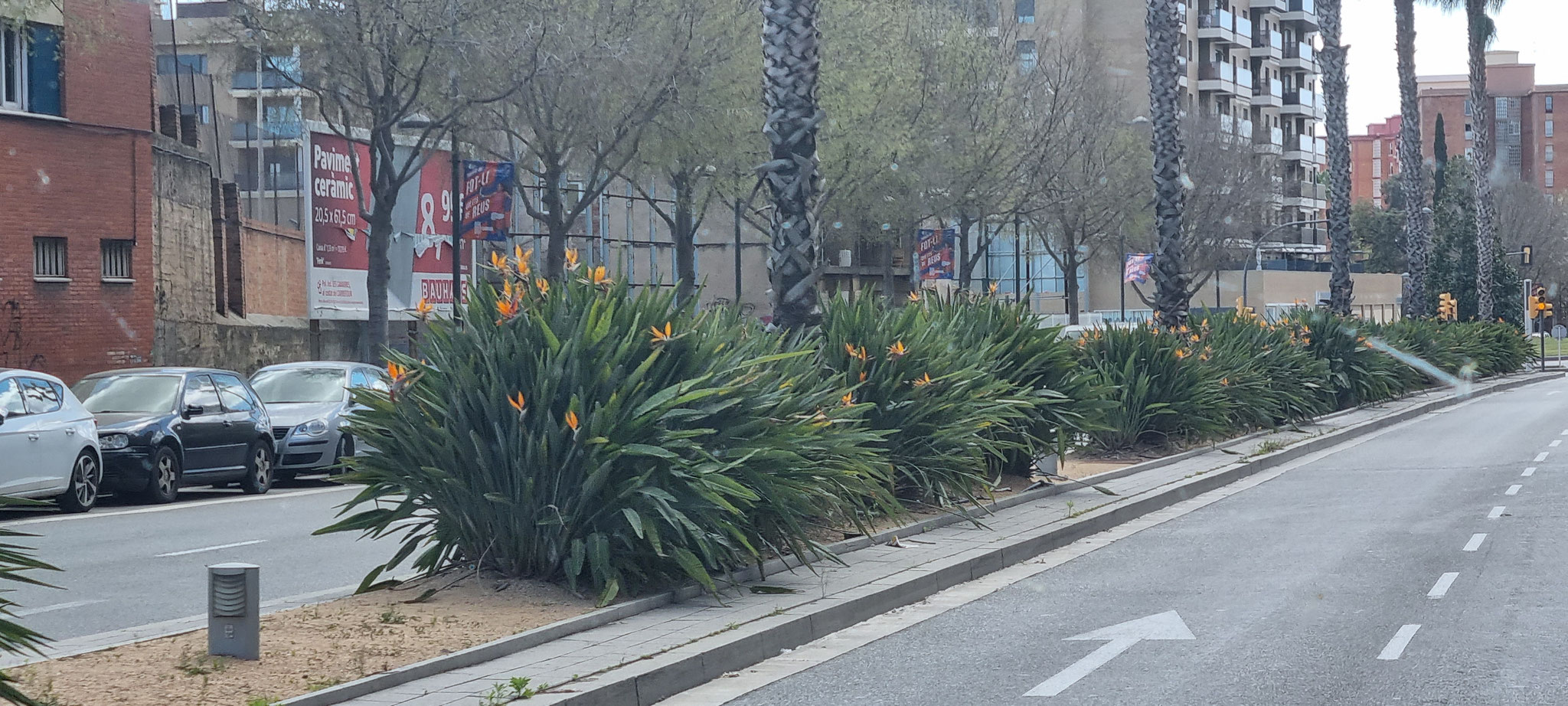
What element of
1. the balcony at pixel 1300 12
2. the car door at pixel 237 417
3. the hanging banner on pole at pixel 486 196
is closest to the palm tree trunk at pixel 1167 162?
the hanging banner on pole at pixel 486 196

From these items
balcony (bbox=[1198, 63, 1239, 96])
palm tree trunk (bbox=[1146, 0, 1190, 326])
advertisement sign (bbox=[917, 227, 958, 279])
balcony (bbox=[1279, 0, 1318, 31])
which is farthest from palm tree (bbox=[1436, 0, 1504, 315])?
balcony (bbox=[1279, 0, 1318, 31])

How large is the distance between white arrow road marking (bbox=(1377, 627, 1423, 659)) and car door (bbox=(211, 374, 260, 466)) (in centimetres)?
1492

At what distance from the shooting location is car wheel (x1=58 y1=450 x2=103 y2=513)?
17766 mm

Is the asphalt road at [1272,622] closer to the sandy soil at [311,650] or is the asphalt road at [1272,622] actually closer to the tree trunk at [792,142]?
the sandy soil at [311,650]

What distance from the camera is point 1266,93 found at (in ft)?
330

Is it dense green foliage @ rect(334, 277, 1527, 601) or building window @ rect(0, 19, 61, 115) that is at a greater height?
building window @ rect(0, 19, 61, 115)

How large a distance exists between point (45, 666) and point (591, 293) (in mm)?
4039

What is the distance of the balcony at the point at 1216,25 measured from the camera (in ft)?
308

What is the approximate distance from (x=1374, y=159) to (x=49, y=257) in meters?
159

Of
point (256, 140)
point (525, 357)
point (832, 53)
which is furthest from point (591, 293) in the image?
point (256, 140)

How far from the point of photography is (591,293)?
34.9 feet

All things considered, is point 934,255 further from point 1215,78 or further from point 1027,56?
point 1215,78

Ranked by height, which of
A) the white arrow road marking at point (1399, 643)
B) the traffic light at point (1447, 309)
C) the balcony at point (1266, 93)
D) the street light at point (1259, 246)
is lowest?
the white arrow road marking at point (1399, 643)

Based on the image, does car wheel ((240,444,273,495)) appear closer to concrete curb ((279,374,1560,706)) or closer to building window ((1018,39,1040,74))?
concrete curb ((279,374,1560,706))
